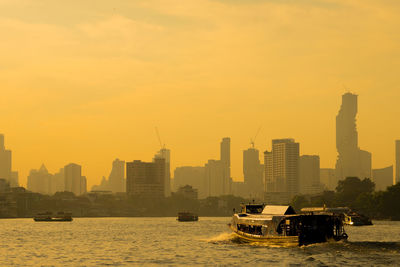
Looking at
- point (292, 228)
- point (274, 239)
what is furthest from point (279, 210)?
point (292, 228)

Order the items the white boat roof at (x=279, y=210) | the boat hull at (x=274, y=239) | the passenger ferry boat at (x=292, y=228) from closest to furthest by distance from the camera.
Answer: the boat hull at (x=274, y=239)
the passenger ferry boat at (x=292, y=228)
the white boat roof at (x=279, y=210)

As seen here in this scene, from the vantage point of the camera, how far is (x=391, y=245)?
10988 cm

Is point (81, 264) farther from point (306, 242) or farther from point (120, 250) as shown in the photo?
point (306, 242)

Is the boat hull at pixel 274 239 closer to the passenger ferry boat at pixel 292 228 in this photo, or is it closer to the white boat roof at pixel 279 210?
the passenger ferry boat at pixel 292 228

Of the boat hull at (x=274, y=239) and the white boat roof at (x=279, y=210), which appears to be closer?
the boat hull at (x=274, y=239)

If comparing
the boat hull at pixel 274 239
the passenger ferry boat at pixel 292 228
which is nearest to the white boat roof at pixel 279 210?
the passenger ferry boat at pixel 292 228

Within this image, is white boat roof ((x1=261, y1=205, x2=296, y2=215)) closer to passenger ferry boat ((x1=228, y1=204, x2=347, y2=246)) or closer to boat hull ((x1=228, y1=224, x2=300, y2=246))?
passenger ferry boat ((x1=228, y1=204, x2=347, y2=246))

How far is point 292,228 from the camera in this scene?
109 meters

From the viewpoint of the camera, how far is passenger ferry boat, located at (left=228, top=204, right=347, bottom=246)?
4190 inches

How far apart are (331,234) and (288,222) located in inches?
261

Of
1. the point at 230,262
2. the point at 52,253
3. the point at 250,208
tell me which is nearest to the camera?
the point at 230,262

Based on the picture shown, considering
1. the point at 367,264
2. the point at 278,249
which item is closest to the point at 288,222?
the point at 278,249

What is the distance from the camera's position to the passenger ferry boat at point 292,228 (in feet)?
349

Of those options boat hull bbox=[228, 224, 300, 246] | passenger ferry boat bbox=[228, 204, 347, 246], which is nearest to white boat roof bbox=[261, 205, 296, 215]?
passenger ferry boat bbox=[228, 204, 347, 246]
